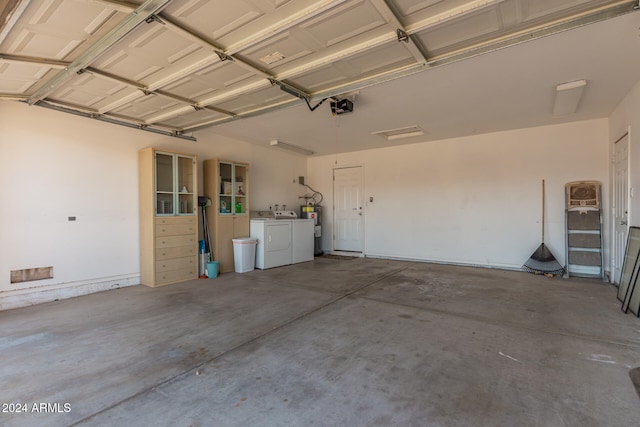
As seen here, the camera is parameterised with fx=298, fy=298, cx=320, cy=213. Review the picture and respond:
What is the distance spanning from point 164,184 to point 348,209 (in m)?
4.28

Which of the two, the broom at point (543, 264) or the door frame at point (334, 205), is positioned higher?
the door frame at point (334, 205)

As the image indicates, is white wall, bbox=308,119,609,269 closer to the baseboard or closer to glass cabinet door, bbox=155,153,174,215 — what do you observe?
glass cabinet door, bbox=155,153,174,215

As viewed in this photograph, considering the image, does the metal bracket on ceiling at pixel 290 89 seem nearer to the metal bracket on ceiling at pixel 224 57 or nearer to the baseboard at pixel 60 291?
the metal bracket on ceiling at pixel 224 57

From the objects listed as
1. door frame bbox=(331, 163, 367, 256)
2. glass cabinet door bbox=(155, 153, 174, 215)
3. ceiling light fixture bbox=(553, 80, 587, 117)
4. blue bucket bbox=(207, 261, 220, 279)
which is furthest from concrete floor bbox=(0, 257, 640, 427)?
door frame bbox=(331, 163, 367, 256)

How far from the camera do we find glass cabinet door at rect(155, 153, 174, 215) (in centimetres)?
461

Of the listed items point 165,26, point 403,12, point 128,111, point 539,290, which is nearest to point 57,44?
point 165,26

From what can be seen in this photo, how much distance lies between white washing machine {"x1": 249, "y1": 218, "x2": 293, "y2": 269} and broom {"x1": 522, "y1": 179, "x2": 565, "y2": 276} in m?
4.50

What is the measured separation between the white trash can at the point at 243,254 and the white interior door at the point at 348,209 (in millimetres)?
2700

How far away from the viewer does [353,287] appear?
173 inches

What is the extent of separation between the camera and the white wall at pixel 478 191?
5.15m

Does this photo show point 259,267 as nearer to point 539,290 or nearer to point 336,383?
point 336,383

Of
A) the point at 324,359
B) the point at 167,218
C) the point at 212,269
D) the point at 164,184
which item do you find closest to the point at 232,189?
the point at 164,184

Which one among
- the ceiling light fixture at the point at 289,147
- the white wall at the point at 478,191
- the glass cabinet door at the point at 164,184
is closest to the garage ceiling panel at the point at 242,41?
the glass cabinet door at the point at 164,184

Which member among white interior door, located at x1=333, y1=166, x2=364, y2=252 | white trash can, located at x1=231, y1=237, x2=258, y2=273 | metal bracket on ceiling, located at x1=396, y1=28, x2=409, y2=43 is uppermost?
metal bracket on ceiling, located at x1=396, y1=28, x2=409, y2=43
